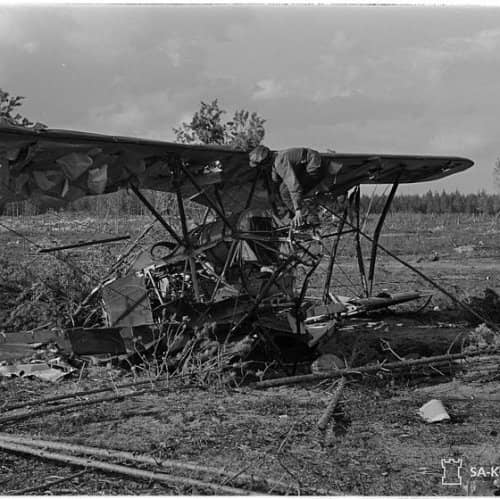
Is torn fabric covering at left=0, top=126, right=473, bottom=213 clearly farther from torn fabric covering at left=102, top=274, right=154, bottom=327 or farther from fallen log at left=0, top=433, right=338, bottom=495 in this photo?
fallen log at left=0, top=433, right=338, bottom=495

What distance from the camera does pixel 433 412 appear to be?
6516 mm

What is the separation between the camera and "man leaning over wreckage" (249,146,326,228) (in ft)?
26.1

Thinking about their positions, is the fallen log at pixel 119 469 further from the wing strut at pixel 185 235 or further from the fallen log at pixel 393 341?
the fallen log at pixel 393 341

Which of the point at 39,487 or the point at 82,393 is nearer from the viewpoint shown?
the point at 39,487

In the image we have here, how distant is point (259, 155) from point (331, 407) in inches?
127

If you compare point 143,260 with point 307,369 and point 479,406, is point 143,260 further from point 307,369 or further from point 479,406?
point 479,406

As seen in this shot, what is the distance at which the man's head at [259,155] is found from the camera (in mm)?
8172

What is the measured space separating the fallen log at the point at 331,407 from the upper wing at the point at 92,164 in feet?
9.55

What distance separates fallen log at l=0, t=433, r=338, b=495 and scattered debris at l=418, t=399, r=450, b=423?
214cm

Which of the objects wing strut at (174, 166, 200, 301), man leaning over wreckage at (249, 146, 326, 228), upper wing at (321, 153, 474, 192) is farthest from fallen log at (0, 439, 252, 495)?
upper wing at (321, 153, 474, 192)

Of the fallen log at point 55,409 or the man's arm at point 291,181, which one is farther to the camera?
the man's arm at point 291,181

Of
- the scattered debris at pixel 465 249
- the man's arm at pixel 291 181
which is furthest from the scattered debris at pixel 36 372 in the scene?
the scattered debris at pixel 465 249

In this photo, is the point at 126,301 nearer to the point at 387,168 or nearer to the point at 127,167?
the point at 127,167

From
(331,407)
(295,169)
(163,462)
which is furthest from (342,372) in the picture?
(163,462)
